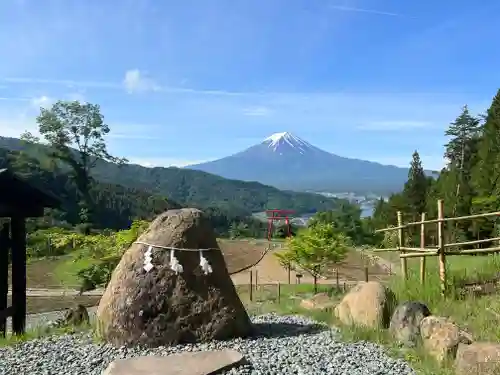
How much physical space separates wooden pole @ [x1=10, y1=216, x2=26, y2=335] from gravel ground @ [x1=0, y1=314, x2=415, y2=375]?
0.94m

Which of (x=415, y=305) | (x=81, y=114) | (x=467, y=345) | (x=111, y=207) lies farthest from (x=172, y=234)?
(x=111, y=207)

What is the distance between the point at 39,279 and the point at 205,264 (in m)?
12.0

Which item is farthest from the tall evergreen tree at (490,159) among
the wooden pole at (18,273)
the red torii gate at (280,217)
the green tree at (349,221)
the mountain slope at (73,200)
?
the wooden pole at (18,273)

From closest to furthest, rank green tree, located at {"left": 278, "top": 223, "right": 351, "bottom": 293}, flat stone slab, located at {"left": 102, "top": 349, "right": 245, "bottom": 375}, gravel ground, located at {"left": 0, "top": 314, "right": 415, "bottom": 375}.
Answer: flat stone slab, located at {"left": 102, "top": 349, "right": 245, "bottom": 375}, gravel ground, located at {"left": 0, "top": 314, "right": 415, "bottom": 375}, green tree, located at {"left": 278, "top": 223, "right": 351, "bottom": 293}

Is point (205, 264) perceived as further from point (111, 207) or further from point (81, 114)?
point (111, 207)

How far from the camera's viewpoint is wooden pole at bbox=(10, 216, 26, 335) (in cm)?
630

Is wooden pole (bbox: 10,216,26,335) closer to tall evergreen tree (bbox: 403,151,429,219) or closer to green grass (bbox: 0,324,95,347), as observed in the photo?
green grass (bbox: 0,324,95,347)

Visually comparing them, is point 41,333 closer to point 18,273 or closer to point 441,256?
point 18,273

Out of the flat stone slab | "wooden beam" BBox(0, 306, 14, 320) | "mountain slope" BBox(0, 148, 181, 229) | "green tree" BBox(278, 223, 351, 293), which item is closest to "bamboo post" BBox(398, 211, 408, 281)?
"green tree" BBox(278, 223, 351, 293)

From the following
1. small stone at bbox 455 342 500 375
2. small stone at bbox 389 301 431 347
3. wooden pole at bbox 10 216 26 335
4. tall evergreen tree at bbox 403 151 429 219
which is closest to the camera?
small stone at bbox 455 342 500 375

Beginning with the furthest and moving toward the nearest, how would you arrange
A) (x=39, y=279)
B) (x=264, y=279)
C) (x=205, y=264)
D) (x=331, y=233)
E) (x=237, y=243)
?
1. (x=237, y=243)
2. (x=39, y=279)
3. (x=264, y=279)
4. (x=331, y=233)
5. (x=205, y=264)

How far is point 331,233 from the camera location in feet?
37.2

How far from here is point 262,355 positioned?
15.4ft

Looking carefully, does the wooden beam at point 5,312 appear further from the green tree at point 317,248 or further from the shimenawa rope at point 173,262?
the green tree at point 317,248
